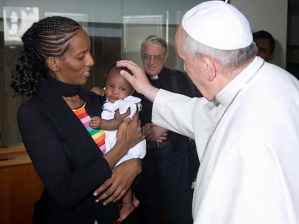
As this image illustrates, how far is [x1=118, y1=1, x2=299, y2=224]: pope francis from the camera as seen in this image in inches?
45.6

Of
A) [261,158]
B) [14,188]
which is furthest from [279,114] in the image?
[14,188]

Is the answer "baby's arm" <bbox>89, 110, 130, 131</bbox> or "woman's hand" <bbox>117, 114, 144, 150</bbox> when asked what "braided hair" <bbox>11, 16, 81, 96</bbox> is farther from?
"woman's hand" <bbox>117, 114, 144, 150</bbox>

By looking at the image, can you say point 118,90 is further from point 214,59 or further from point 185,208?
point 185,208

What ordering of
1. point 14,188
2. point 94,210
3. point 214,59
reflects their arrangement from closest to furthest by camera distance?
point 214,59 → point 94,210 → point 14,188

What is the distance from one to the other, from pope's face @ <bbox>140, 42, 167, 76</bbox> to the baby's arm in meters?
1.10

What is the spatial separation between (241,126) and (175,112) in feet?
2.36

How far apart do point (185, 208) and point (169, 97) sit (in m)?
1.40

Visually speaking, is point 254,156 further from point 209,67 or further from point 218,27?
point 218,27

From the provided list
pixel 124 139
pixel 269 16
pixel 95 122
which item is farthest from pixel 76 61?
pixel 269 16

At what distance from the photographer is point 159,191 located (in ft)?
9.34

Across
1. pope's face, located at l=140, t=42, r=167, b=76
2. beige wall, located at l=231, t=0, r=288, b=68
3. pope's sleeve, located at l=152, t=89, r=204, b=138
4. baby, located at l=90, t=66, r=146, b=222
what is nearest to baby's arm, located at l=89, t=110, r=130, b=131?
baby, located at l=90, t=66, r=146, b=222

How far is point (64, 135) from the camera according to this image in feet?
4.61

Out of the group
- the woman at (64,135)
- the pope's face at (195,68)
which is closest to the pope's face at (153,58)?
the woman at (64,135)

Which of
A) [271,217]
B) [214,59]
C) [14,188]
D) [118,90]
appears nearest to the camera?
[271,217]
